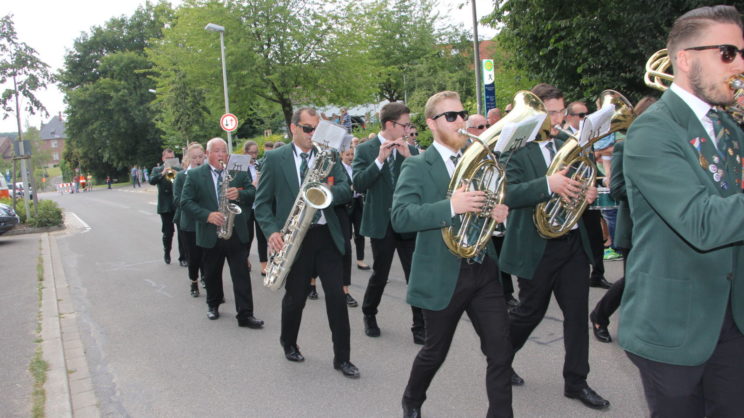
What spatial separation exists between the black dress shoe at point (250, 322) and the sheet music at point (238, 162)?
5.27 feet

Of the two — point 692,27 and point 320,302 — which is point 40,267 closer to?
point 320,302

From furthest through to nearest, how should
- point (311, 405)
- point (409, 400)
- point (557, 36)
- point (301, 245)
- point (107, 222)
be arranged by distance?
point (107, 222), point (557, 36), point (301, 245), point (311, 405), point (409, 400)

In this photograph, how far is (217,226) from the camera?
624 centimetres

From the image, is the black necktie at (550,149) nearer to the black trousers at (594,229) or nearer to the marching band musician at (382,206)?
the marching band musician at (382,206)

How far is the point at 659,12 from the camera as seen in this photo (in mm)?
11633

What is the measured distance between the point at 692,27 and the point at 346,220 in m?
4.82

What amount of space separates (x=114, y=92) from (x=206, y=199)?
49.9 meters

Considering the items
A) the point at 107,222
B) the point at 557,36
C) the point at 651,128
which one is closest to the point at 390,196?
the point at 651,128

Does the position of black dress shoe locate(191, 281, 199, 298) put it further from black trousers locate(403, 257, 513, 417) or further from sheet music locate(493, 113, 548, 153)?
sheet music locate(493, 113, 548, 153)

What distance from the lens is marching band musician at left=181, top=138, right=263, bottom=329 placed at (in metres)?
6.08

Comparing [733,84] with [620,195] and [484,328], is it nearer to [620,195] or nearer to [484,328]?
[484,328]

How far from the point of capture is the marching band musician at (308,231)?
14.9 feet

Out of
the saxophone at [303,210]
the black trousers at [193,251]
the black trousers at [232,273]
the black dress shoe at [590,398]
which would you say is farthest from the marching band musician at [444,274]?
the black trousers at [193,251]

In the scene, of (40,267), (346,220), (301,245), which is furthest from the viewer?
(40,267)
